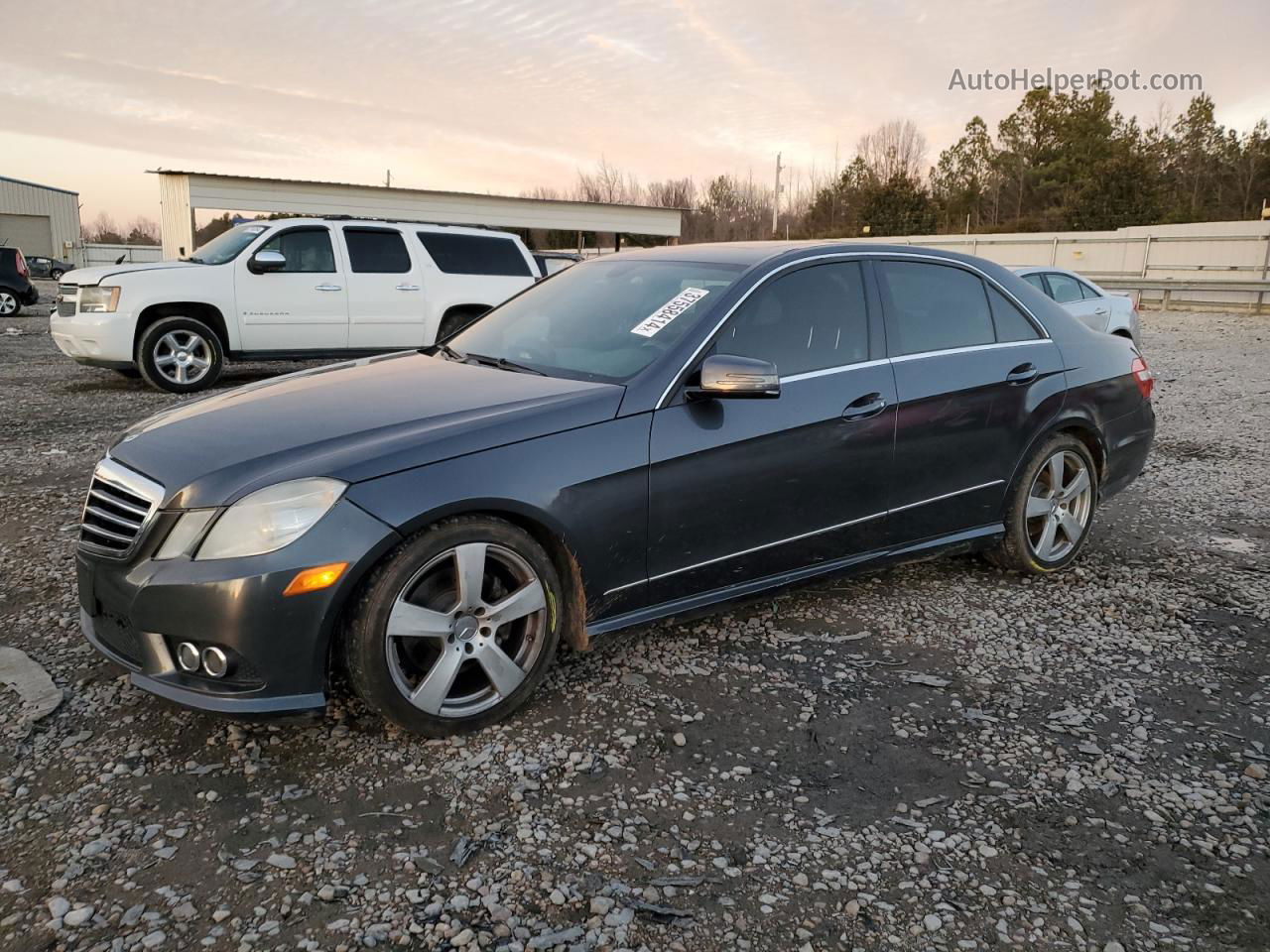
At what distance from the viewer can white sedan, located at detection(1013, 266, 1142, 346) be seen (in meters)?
12.1

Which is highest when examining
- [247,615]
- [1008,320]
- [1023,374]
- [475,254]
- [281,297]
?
[475,254]

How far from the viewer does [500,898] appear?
2.31 metres

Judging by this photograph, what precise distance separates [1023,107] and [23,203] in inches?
2331

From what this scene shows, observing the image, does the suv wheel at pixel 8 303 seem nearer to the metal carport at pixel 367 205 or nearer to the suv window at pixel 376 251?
the metal carport at pixel 367 205

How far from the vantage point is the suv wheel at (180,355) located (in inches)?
387

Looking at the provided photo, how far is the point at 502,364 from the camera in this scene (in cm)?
382

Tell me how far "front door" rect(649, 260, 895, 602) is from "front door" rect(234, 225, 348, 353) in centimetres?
783

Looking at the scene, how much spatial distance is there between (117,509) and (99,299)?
26.3ft

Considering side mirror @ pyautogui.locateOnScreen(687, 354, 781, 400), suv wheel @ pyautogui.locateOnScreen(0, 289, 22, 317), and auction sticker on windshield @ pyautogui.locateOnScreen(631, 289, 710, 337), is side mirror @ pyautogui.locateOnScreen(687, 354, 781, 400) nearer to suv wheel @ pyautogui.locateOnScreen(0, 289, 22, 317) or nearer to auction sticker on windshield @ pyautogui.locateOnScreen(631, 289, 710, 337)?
auction sticker on windshield @ pyautogui.locateOnScreen(631, 289, 710, 337)

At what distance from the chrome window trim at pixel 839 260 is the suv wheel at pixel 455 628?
2.57ft

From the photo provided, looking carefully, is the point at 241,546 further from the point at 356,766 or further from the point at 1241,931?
the point at 1241,931

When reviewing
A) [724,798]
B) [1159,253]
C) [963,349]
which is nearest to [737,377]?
[724,798]

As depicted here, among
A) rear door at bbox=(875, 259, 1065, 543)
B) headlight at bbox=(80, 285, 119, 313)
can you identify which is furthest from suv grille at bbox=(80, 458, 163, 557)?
headlight at bbox=(80, 285, 119, 313)

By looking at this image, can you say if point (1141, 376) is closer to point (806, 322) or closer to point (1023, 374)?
point (1023, 374)
